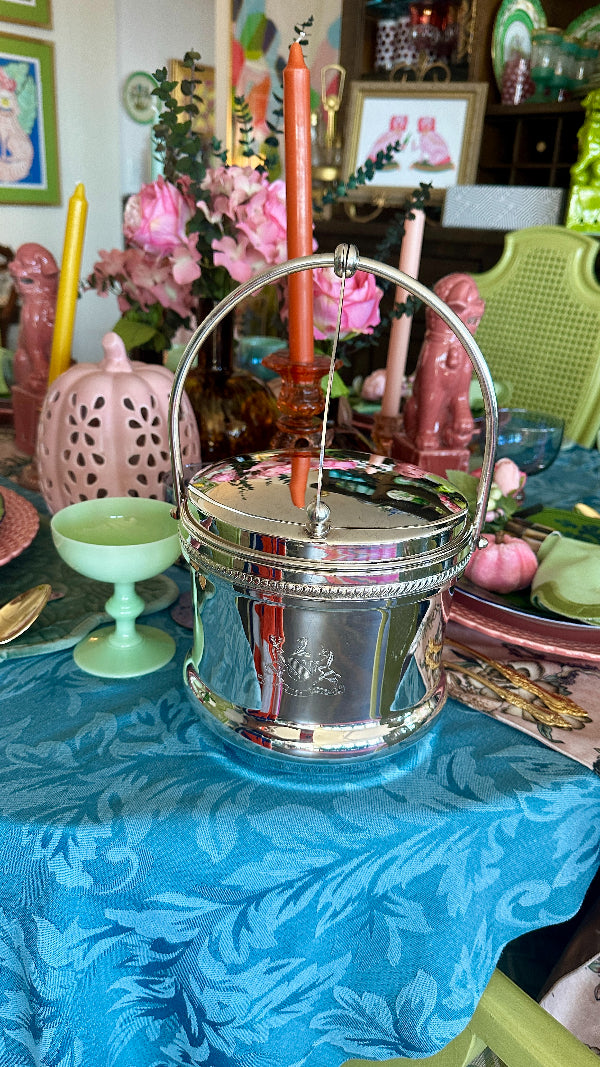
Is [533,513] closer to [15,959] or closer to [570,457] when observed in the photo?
[570,457]

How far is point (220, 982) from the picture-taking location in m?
0.36

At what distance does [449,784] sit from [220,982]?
0.48 feet

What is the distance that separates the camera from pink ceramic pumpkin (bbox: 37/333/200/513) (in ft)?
1.93

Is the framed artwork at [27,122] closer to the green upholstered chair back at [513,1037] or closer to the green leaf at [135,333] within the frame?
the green leaf at [135,333]

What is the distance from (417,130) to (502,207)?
17.1 inches

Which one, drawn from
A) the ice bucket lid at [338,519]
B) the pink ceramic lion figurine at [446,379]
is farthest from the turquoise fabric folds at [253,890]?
the pink ceramic lion figurine at [446,379]

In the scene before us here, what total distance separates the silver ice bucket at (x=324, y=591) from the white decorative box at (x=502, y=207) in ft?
5.93

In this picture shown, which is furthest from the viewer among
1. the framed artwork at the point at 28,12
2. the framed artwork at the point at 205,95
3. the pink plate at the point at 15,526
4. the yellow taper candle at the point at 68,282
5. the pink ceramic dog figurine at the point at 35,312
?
the framed artwork at the point at 205,95

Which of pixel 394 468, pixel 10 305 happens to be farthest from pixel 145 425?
pixel 10 305

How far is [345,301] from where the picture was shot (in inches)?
23.3

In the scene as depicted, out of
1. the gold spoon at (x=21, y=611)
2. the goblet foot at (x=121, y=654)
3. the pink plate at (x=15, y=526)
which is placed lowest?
the goblet foot at (x=121, y=654)

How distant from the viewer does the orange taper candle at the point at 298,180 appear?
1.53 feet

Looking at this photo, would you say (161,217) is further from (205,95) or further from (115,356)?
(205,95)

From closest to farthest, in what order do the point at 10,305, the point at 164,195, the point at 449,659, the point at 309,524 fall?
the point at 309,524, the point at 449,659, the point at 164,195, the point at 10,305
